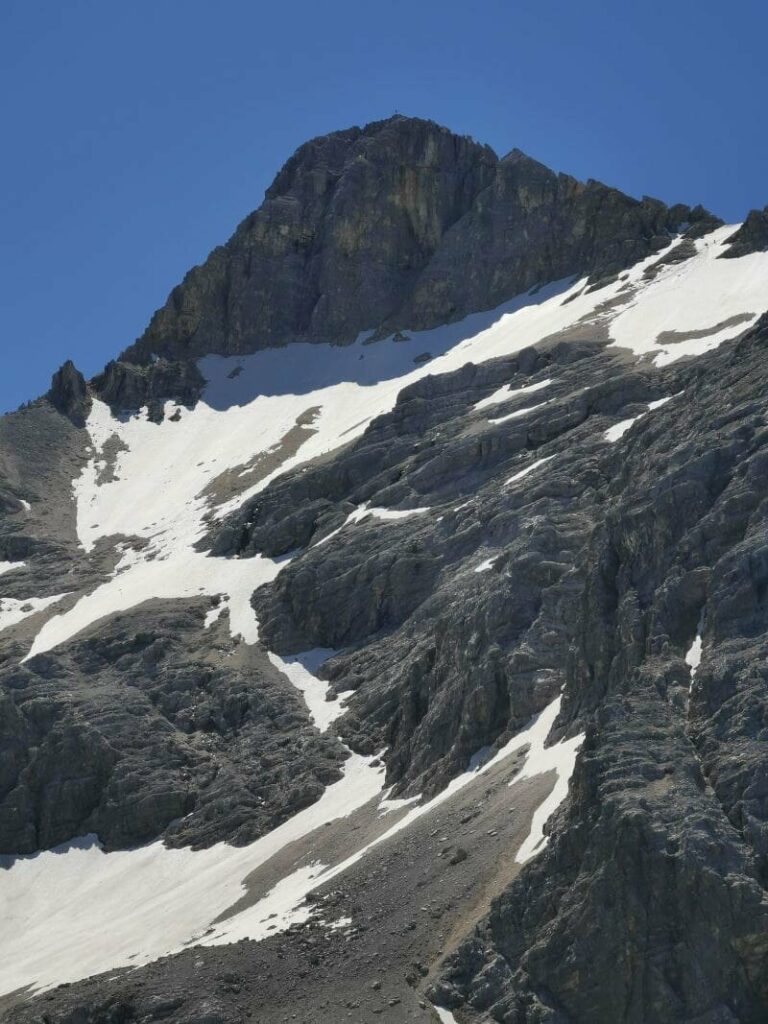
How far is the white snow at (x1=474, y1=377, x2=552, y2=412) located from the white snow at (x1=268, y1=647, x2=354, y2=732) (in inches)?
833

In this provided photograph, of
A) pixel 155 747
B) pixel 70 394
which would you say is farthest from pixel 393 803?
pixel 70 394

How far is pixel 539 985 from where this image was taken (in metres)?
33.3

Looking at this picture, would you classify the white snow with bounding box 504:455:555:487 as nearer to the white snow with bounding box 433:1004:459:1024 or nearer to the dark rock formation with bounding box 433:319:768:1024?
the dark rock formation with bounding box 433:319:768:1024

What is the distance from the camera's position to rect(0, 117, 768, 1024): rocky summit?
3478 cm

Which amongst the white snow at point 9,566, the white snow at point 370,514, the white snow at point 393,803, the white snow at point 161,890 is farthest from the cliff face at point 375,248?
the white snow at point 393,803

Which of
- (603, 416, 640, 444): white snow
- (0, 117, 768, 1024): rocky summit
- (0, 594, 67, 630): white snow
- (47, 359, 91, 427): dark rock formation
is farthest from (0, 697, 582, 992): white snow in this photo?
(47, 359, 91, 427): dark rock formation

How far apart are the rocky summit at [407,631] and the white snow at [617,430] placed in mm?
823

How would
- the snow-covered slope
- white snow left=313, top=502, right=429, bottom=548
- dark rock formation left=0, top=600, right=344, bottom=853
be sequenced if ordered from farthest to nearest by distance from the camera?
1. white snow left=313, top=502, right=429, bottom=548
2. dark rock formation left=0, top=600, right=344, bottom=853
3. the snow-covered slope

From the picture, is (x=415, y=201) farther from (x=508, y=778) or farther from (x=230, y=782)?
(x=508, y=778)

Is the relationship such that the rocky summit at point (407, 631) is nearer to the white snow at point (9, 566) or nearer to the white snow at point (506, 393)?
the white snow at point (9, 566)

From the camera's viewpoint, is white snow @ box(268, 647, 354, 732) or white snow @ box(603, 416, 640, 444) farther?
white snow @ box(603, 416, 640, 444)

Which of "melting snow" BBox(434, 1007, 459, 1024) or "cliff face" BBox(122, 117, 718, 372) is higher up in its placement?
"cliff face" BBox(122, 117, 718, 372)

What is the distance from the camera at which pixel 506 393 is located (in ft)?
287

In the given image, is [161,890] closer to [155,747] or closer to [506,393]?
[155,747]
